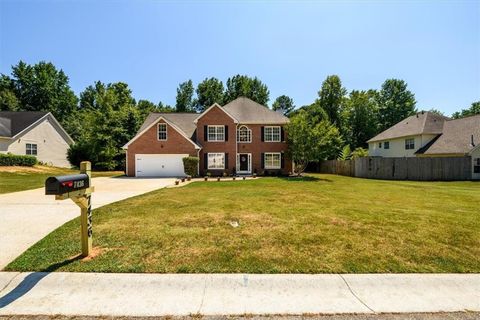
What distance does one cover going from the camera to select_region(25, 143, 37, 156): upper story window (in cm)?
3045

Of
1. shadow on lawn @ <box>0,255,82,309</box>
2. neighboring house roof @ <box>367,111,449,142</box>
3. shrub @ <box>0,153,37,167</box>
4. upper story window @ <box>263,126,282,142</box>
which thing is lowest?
shadow on lawn @ <box>0,255,82,309</box>

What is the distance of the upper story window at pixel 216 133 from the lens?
2666cm

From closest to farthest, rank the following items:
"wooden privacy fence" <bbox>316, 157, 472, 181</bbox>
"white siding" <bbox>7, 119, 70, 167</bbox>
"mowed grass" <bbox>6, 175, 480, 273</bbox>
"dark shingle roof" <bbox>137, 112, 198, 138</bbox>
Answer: "mowed grass" <bbox>6, 175, 480, 273</bbox>
"wooden privacy fence" <bbox>316, 157, 472, 181</bbox>
"dark shingle roof" <bbox>137, 112, 198, 138</bbox>
"white siding" <bbox>7, 119, 70, 167</bbox>

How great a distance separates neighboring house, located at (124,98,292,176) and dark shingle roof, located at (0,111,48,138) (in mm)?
15704

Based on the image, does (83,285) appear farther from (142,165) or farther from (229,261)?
(142,165)

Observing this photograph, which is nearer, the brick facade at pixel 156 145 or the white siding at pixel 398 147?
the brick facade at pixel 156 145

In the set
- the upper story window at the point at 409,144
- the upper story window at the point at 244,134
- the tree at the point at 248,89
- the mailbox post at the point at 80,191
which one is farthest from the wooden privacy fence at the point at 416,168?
the tree at the point at 248,89

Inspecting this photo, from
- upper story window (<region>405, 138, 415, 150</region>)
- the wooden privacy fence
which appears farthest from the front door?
upper story window (<region>405, 138, 415, 150</region>)

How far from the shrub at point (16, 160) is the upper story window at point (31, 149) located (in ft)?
11.2

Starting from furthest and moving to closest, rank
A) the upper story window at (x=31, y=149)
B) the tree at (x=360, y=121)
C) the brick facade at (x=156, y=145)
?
the tree at (x=360, y=121), the upper story window at (x=31, y=149), the brick facade at (x=156, y=145)

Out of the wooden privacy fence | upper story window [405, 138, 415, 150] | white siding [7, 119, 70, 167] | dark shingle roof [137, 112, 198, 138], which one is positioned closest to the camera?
the wooden privacy fence

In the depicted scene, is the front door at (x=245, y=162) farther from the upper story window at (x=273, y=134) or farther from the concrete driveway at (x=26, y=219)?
the concrete driveway at (x=26, y=219)

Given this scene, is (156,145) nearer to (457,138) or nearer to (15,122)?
(15,122)

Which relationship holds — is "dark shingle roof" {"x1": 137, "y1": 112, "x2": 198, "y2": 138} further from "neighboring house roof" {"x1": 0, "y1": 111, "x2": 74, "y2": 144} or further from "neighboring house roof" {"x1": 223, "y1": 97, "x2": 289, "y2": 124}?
"neighboring house roof" {"x1": 0, "y1": 111, "x2": 74, "y2": 144}
